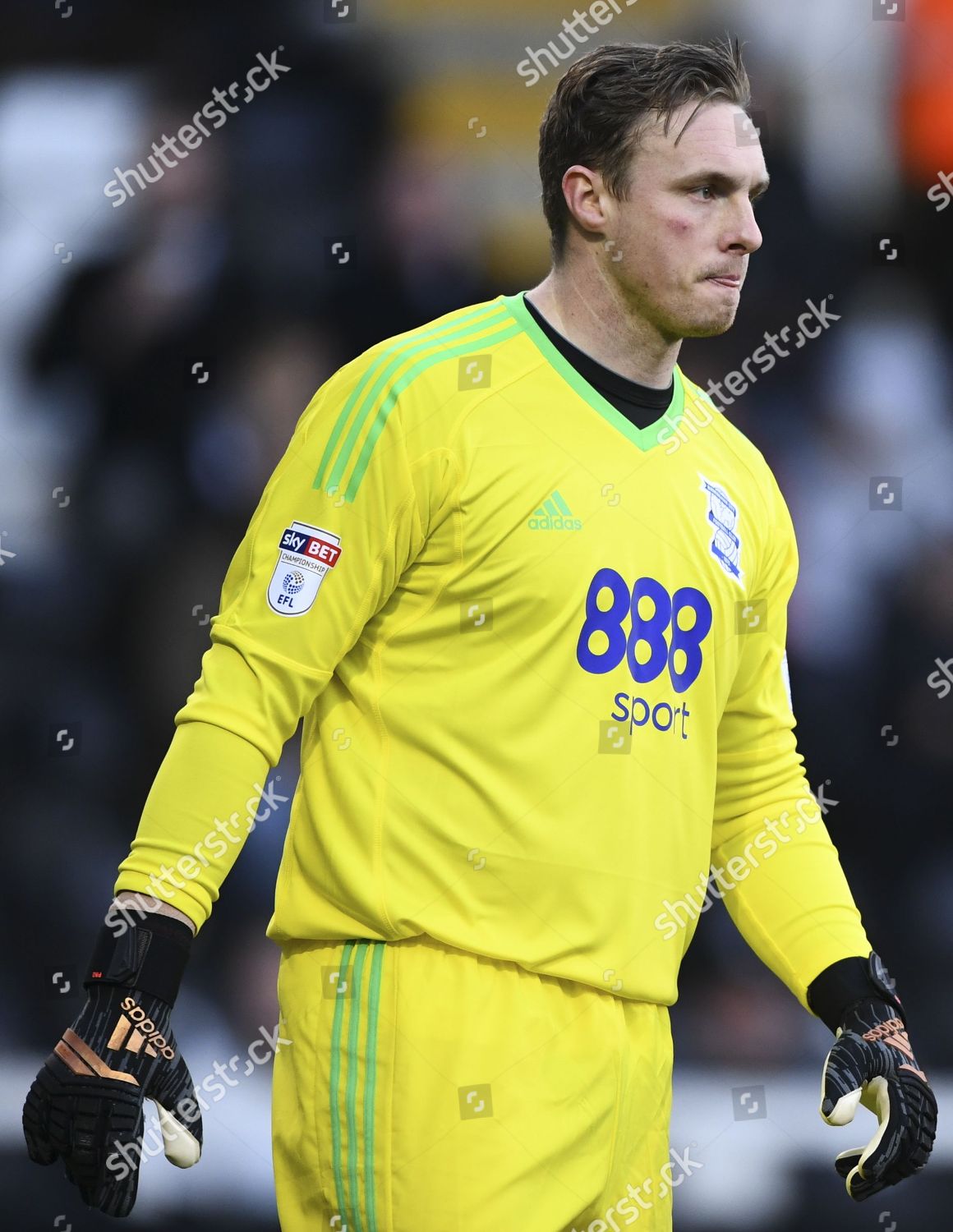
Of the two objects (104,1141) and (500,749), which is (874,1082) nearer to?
(500,749)

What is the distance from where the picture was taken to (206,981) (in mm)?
3146

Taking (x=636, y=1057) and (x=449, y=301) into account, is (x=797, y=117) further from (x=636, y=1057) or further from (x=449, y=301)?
(x=636, y=1057)

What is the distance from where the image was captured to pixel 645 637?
1.75 metres

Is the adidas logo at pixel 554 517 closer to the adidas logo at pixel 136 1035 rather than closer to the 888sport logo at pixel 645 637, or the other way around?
the 888sport logo at pixel 645 637

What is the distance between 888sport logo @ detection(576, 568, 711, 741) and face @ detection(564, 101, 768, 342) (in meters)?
0.30

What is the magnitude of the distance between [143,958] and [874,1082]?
0.82 m

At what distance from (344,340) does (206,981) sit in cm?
124

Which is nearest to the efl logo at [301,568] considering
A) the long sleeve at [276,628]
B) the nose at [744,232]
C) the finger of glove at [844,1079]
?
the long sleeve at [276,628]

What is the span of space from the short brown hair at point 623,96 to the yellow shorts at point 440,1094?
32.2 inches

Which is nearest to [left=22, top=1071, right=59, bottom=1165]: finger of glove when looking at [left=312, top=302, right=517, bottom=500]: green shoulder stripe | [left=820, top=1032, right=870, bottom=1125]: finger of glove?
[left=312, top=302, right=517, bottom=500]: green shoulder stripe

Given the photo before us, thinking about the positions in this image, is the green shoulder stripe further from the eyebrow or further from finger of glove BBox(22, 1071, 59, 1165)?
finger of glove BBox(22, 1071, 59, 1165)

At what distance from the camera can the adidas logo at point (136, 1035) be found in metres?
1.45

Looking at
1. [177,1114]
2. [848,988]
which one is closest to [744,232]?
[848,988]

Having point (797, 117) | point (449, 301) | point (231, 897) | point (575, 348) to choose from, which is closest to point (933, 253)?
point (797, 117)
